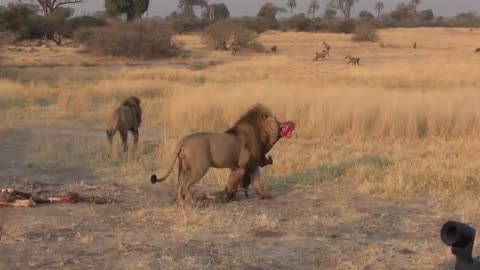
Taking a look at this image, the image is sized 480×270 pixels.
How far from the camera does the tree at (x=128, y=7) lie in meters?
64.2

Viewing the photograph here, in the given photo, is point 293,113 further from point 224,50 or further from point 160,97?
point 224,50

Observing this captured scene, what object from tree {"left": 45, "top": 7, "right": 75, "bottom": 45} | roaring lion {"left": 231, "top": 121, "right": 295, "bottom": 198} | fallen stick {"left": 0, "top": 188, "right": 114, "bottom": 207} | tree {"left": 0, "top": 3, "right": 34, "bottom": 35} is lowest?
fallen stick {"left": 0, "top": 188, "right": 114, "bottom": 207}

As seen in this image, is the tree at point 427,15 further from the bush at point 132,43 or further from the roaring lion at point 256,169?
the roaring lion at point 256,169

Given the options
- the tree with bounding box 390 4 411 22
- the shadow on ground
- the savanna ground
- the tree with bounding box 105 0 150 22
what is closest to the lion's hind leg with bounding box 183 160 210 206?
the savanna ground

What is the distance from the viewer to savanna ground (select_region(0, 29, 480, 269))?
19.4 feet

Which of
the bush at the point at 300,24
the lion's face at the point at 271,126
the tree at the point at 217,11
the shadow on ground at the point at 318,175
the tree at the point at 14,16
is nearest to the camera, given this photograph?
the lion's face at the point at 271,126

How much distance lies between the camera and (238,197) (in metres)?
8.30

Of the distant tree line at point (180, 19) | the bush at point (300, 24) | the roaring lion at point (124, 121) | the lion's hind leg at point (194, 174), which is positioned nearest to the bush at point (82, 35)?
the distant tree line at point (180, 19)

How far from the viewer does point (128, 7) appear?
2559 inches

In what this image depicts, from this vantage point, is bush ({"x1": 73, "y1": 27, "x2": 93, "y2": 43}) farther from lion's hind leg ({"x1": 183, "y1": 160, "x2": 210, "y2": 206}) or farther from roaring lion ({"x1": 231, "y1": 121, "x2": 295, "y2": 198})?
lion's hind leg ({"x1": 183, "y1": 160, "x2": 210, "y2": 206})

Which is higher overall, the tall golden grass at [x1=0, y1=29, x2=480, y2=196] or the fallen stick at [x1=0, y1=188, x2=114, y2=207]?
the fallen stick at [x1=0, y1=188, x2=114, y2=207]

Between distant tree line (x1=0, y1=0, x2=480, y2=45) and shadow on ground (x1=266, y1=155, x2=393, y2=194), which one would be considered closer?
shadow on ground (x1=266, y1=155, x2=393, y2=194)

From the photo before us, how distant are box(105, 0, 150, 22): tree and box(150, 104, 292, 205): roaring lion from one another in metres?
57.7

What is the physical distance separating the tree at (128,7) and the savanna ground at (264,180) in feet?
148
